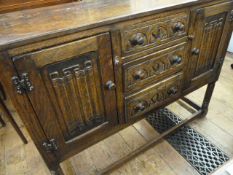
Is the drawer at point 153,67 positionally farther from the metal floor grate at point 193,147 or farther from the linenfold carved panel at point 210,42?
the metal floor grate at point 193,147

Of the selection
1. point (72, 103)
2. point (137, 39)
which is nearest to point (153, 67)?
point (137, 39)

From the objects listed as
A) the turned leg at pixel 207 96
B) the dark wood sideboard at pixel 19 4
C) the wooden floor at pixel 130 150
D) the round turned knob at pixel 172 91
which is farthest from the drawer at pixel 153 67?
the dark wood sideboard at pixel 19 4

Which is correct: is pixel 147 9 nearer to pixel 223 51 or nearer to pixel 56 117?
pixel 56 117

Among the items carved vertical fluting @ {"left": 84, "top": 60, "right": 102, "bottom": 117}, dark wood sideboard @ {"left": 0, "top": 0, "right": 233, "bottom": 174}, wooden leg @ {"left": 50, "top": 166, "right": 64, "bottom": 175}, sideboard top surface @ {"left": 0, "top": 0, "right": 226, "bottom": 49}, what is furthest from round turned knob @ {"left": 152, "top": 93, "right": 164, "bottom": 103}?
wooden leg @ {"left": 50, "top": 166, "right": 64, "bottom": 175}

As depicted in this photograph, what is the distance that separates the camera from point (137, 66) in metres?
0.84

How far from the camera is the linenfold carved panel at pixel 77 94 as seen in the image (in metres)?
0.67

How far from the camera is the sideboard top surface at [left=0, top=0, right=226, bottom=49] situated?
58 cm

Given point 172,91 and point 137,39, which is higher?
point 137,39

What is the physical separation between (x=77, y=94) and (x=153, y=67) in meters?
0.39

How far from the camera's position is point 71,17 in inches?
27.9

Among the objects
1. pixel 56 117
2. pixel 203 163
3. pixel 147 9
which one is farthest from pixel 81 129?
pixel 203 163

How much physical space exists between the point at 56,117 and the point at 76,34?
1.09 feet

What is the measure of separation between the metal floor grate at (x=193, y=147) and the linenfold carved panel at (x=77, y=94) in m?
0.77

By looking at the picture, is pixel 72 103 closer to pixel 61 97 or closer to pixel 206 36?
pixel 61 97
